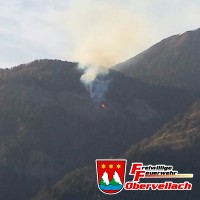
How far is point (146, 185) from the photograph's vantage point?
5084 inches

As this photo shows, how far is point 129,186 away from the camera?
12900 centimetres

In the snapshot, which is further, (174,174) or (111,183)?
(174,174)

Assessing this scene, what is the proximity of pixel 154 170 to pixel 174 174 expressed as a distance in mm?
4719

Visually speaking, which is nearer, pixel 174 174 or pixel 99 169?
pixel 99 169

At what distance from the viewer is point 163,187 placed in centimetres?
12962

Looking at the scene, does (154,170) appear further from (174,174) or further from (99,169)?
(99,169)

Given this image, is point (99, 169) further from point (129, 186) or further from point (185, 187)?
point (185, 187)

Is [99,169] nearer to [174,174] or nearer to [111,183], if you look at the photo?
[111,183]

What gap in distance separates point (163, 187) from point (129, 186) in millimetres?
7367

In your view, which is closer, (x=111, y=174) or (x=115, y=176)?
(x=115, y=176)

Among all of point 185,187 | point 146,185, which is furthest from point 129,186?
point 185,187

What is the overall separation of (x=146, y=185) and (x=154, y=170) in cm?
459

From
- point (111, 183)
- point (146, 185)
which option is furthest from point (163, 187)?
point (111, 183)

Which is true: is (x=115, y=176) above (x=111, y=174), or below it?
below
